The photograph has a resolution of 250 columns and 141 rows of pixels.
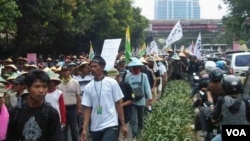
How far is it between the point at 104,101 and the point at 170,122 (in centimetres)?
315

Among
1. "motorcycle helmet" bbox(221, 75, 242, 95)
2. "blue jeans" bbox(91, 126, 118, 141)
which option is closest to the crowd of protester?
"blue jeans" bbox(91, 126, 118, 141)

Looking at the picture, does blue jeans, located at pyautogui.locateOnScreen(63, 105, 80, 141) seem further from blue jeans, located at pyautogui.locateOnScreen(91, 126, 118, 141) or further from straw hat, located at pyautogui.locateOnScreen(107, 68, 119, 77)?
blue jeans, located at pyautogui.locateOnScreen(91, 126, 118, 141)

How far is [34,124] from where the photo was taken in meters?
5.16

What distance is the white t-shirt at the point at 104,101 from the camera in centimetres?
731

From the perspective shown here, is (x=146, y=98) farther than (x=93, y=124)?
Yes

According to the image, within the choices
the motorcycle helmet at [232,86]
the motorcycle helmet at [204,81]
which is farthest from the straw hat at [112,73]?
the motorcycle helmet at [232,86]

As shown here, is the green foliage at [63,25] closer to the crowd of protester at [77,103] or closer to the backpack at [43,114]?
the crowd of protester at [77,103]

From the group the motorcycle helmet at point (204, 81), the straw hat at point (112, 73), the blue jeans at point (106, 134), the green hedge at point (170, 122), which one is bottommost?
the green hedge at point (170, 122)

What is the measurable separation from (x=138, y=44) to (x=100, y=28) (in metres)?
31.4

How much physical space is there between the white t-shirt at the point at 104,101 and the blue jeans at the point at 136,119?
3224 mm

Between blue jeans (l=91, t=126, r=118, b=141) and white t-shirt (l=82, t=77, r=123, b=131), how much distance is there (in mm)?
47

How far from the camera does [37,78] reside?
523 centimetres

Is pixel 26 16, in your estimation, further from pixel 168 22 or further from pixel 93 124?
pixel 168 22

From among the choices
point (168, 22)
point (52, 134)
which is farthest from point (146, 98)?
point (168, 22)
